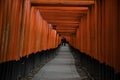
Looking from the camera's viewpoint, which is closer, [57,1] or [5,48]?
[5,48]

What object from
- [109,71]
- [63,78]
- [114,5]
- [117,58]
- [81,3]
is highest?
[81,3]

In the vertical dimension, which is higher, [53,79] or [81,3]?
[81,3]

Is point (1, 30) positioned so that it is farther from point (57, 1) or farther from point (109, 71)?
point (57, 1)

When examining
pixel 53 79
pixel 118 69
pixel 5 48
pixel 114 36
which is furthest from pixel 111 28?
pixel 53 79

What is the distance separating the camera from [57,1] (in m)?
8.14

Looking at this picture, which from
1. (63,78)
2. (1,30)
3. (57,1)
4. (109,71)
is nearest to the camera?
(1,30)

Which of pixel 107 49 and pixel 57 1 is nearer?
pixel 107 49

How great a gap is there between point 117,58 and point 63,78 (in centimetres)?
475

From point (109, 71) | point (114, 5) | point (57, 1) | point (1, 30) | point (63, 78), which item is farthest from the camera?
point (63, 78)

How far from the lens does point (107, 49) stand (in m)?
5.32

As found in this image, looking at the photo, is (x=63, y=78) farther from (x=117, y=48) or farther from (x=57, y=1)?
(x=117, y=48)

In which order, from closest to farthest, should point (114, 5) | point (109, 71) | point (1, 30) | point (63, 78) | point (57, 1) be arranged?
1. point (1, 30)
2. point (114, 5)
3. point (109, 71)
4. point (57, 1)
5. point (63, 78)

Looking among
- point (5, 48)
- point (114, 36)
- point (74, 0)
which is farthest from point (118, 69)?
point (74, 0)

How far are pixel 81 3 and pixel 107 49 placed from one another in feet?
11.6
